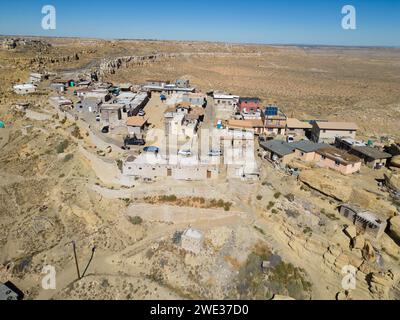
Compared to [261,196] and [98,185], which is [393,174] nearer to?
[261,196]

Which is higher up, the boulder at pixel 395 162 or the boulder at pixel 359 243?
the boulder at pixel 395 162

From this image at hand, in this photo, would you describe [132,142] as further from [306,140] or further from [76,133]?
[306,140]

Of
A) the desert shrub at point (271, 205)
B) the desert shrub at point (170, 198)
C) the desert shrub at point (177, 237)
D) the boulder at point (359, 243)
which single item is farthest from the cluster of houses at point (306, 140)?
the desert shrub at point (177, 237)

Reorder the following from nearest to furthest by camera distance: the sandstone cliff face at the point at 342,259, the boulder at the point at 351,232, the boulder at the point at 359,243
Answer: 1. the sandstone cliff face at the point at 342,259
2. the boulder at the point at 359,243
3. the boulder at the point at 351,232

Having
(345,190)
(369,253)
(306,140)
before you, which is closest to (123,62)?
(306,140)

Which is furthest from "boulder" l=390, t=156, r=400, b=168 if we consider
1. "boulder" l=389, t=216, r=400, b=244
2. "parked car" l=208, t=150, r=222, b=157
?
"parked car" l=208, t=150, r=222, b=157

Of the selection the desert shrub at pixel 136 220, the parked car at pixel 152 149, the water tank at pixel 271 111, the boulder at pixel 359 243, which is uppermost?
the water tank at pixel 271 111

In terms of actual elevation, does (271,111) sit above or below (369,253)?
above

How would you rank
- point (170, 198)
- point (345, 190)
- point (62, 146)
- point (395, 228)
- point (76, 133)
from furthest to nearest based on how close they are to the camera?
point (76, 133)
point (62, 146)
point (170, 198)
point (345, 190)
point (395, 228)

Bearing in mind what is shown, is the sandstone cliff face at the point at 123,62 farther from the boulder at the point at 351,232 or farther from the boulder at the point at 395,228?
the boulder at the point at 395,228

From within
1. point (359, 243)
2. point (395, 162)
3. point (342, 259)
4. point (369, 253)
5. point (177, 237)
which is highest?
point (395, 162)

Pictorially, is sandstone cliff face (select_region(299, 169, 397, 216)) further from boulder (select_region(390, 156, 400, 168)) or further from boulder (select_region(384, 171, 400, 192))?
boulder (select_region(390, 156, 400, 168))
